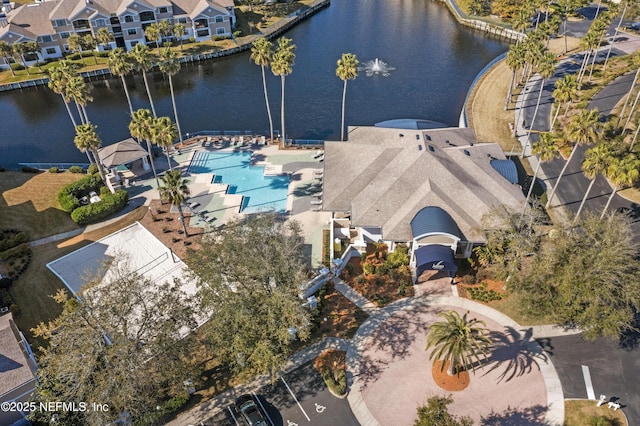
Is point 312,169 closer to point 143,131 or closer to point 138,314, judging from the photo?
point 143,131

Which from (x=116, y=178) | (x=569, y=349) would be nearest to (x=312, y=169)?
(x=116, y=178)

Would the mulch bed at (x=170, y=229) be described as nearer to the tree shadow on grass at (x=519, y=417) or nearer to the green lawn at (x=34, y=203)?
the green lawn at (x=34, y=203)

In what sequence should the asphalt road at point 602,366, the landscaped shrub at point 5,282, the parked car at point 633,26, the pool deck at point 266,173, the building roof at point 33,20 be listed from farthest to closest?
the parked car at point 633,26 → the building roof at point 33,20 → the pool deck at point 266,173 → the landscaped shrub at point 5,282 → the asphalt road at point 602,366

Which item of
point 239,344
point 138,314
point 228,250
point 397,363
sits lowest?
point 397,363

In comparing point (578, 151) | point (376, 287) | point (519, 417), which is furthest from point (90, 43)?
point (519, 417)

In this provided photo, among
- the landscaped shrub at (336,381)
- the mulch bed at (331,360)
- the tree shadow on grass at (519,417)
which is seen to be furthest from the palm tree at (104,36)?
the tree shadow on grass at (519,417)

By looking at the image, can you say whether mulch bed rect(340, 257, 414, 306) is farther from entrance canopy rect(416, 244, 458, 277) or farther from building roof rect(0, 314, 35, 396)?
building roof rect(0, 314, 35, 396)

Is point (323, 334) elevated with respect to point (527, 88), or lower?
lower
